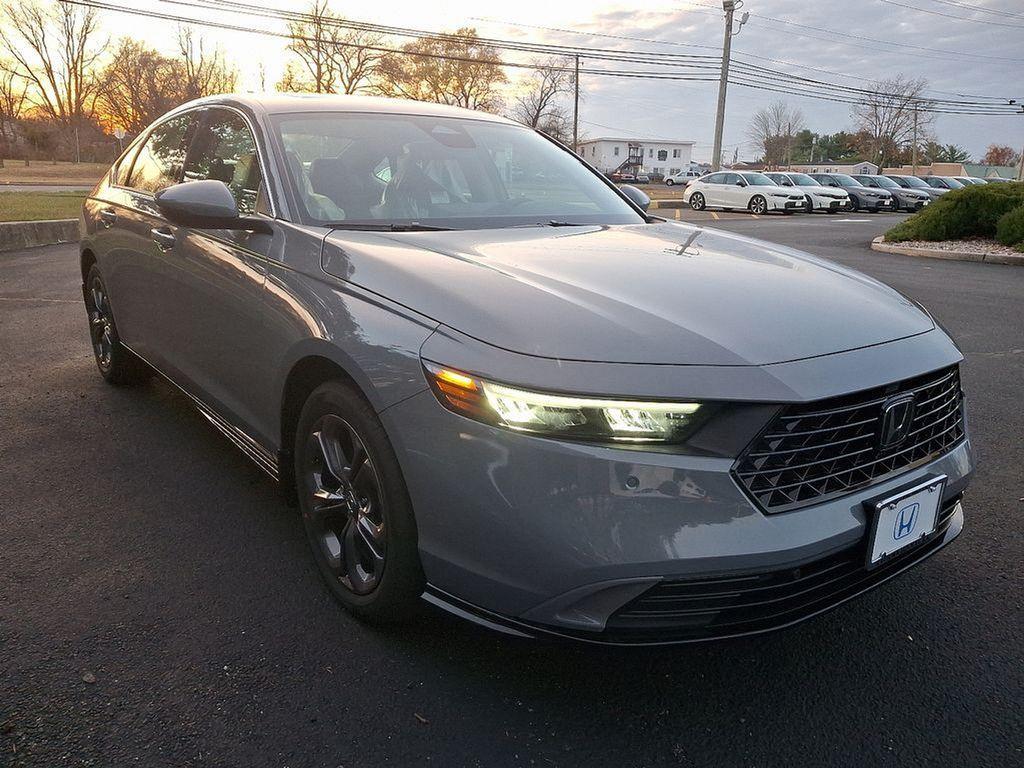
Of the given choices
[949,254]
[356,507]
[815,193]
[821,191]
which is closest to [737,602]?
[356,507]

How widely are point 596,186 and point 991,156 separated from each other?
397ft

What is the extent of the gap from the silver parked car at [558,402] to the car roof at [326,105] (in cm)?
14

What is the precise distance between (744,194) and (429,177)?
24778mm

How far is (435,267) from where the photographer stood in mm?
2160

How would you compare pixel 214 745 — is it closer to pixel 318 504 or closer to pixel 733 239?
pixel 318 504

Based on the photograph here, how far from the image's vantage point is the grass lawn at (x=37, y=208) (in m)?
13.4

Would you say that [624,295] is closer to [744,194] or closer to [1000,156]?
[744,194]

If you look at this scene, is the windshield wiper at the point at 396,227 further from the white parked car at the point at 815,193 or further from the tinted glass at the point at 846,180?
the tinted glass at the point at 846,180

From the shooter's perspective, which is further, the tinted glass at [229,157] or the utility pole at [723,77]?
the utility pole at [723,77]

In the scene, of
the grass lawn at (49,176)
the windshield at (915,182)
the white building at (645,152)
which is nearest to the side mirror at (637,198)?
the grass lawn at (49,176)

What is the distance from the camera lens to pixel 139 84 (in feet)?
187

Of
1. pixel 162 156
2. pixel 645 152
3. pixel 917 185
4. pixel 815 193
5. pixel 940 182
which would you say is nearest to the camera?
pixel 162 156

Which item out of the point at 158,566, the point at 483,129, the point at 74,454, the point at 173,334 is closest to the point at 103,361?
the point at 74,454

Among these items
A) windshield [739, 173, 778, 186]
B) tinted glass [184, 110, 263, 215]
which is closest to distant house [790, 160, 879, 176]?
windshield [739, 173, 778, 186]
